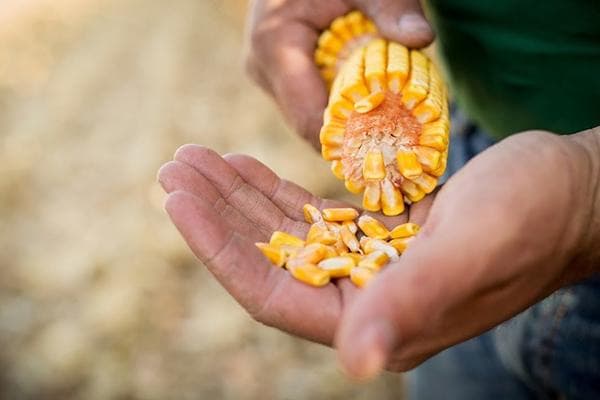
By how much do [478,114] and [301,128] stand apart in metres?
0.40

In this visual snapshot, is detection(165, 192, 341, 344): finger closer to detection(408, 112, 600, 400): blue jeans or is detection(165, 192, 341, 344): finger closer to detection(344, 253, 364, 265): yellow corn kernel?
detection(344, 253, 364, 265): yellow corn kernel

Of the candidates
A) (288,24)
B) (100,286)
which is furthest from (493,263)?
(100,286)

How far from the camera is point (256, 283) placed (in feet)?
3.95

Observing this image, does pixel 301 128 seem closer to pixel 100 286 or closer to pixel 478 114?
→ pixel 478 114

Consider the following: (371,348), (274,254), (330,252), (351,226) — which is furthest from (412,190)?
(371,348)

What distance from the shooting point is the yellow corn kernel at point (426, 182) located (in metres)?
1.56

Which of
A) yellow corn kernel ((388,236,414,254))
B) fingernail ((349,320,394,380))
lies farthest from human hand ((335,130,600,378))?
yellow corn kernel ((388,236,414,254))

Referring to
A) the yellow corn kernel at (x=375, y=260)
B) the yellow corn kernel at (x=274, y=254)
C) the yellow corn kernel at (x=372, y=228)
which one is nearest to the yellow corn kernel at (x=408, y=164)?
the yellow corn kernel at (x=372, y=228)

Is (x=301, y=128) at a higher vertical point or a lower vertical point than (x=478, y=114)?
higher

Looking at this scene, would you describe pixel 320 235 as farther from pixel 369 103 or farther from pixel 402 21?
pixel 402 21

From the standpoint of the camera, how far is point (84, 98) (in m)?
4.93

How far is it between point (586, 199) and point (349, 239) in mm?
439

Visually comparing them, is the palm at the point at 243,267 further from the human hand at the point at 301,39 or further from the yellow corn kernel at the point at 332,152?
the human hand at the point at 301,39

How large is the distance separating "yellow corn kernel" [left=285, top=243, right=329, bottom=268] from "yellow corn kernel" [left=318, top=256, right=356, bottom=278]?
18 mm
